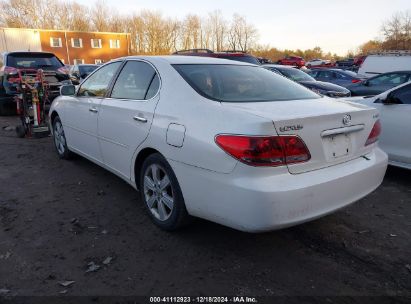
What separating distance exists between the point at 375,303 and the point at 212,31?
75434 millimetres

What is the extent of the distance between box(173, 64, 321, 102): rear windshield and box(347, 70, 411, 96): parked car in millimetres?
8438

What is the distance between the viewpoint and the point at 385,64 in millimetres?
16125

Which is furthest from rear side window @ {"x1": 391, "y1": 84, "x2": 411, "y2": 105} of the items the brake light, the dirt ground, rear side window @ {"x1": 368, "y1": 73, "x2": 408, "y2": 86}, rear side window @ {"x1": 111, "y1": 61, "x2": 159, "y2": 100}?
the brake light

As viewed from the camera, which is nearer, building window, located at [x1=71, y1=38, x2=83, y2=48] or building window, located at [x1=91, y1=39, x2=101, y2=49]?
building window, located at [x1=71, y1=38, x2=83, y2=48]

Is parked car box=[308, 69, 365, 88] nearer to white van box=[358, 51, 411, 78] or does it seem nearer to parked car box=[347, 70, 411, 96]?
white van box=[358, 51, 411, 78]

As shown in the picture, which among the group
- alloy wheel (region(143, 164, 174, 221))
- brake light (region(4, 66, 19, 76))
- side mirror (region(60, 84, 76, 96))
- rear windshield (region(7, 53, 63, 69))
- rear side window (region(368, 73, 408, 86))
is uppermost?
rear windshield (region(7, 53, 63, 69))

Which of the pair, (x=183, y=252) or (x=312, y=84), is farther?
(x=312, y=84)

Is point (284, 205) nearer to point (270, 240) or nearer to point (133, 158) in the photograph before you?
point (270, 240)

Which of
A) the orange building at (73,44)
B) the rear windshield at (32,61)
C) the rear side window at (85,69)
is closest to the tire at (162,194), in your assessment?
the rear windshield at (32,61)

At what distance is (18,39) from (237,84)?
47.0 meters

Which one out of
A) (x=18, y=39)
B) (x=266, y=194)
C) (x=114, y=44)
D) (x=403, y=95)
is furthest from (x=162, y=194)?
(x=114, y=44)

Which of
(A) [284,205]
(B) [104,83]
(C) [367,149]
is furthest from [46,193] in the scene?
(C) [367,149]

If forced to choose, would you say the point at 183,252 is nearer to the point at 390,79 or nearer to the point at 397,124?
the point at 397,124

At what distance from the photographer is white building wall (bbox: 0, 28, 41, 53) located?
40.2 m
